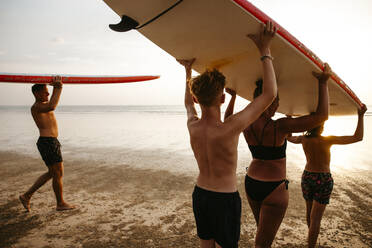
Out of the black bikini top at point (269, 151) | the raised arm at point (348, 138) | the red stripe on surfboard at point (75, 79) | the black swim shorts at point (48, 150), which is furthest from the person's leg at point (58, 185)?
the raised arm at point (348, 138)

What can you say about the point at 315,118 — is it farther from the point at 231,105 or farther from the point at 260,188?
the point at 231,105

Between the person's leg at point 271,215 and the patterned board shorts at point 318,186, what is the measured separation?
2.98 feet

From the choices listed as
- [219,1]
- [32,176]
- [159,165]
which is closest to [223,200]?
[219,1]

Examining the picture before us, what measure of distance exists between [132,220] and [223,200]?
2.54 m

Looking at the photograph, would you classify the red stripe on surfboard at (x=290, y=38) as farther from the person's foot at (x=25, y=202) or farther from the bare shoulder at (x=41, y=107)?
the person's foot at (x=25, y=202)

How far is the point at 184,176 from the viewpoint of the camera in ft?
19.2

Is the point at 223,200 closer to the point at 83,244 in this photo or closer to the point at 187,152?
the point at 83,244

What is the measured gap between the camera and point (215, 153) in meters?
1.61

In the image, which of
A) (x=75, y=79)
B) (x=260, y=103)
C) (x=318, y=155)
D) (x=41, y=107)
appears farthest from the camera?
(x=75, y=79)

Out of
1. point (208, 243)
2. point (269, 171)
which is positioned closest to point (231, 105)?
point (269, 171)

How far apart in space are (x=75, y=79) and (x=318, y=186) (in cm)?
466

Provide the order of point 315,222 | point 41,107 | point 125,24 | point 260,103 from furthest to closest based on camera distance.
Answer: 1. point 41,107
2. point 315,222
3. point 125,24
4. point 260,103

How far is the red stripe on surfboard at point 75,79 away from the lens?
12.4ft

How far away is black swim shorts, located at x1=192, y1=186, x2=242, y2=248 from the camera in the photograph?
5.40 feet
